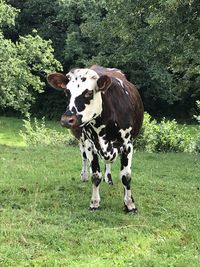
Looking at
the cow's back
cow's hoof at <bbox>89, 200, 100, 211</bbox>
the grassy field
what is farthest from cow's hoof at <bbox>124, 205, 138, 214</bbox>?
the cow's back

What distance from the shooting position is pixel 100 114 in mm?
6652

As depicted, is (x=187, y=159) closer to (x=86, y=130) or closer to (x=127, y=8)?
(x=127, y=8)

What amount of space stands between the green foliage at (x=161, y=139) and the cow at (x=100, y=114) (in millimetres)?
8634

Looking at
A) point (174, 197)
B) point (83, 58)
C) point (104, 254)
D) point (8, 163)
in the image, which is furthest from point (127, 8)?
point (83, 58)

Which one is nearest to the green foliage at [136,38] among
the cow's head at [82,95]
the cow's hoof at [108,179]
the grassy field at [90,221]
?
the grassy field at [90,221]

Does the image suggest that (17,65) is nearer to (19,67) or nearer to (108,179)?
(19,67)

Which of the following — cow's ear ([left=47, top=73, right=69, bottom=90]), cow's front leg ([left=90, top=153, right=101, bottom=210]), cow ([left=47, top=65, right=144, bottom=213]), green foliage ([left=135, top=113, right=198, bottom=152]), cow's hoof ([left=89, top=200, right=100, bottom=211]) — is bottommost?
green foliage ([left=135, top=113, right=198, bottom=152])

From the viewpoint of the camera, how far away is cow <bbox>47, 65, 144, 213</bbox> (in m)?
6.22

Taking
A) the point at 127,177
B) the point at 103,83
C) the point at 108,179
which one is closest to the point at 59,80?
the point at 103,83

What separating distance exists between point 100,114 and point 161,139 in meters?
9.90

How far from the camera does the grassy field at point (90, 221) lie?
17.2 ft

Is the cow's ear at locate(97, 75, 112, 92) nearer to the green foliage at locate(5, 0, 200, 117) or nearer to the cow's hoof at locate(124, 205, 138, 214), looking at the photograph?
the cow's hoof at locate(124, 205, 138, 214)

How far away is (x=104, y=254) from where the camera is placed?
5371 millimetres

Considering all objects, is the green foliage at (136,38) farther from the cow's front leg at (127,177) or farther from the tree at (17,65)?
the cow's front leg at (127,177)
